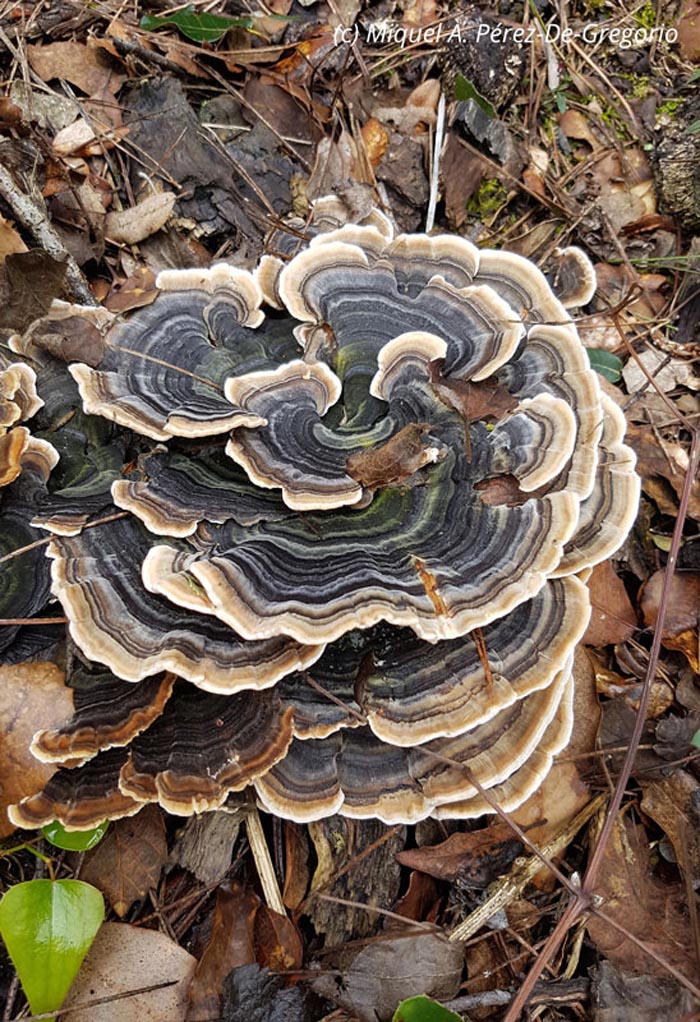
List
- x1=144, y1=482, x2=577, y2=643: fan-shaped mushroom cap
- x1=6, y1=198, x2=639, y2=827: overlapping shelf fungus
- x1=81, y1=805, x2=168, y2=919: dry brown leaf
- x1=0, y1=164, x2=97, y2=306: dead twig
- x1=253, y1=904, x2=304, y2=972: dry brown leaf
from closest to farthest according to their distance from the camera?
x1=144, y1=482, x2=577, y2=643: fan-shaped mushroom cap < x1=6, y1=198, x2=639, y2=827: overlapping shelf fungus < x1=253, y1=904, x2=304, y2=972: dry brown leaf < x1=81, y1=805, x2=168, y2=919: dry brown leaf < x1=0, y1=164, x2=97, y2=306: dead twig

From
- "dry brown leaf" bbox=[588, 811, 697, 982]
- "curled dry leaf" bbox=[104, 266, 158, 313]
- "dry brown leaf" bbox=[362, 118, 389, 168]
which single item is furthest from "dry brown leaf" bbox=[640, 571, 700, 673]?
"dry brown leaf" bbox=[362, 118, 389, 168]

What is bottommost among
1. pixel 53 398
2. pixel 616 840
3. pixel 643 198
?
pixel 616 840

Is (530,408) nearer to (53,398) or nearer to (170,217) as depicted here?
(53,398)

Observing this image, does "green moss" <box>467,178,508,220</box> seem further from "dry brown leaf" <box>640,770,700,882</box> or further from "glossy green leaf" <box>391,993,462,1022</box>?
"glossy green leaf" <box>391,993,462,1022</box>

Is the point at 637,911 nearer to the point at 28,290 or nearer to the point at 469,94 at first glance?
the point at 28,290

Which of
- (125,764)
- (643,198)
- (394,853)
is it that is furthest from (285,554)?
(643,198)
